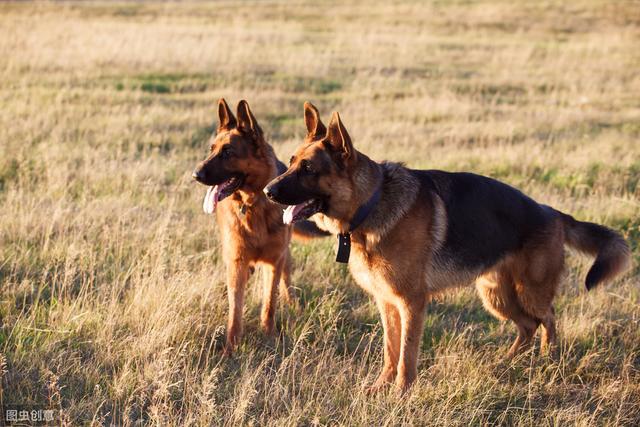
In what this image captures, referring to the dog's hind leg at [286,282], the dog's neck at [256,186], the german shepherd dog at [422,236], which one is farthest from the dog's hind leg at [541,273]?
the dog's neck at [256,186]

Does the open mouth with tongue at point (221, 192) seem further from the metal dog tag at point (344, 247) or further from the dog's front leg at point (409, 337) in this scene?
the dog's front leg at point (409, 337)

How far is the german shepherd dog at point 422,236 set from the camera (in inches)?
152

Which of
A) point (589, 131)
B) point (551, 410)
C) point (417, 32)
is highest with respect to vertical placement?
point (417, 32)

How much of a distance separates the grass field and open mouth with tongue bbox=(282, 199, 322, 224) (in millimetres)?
939

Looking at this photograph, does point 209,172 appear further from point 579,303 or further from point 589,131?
point 589,131

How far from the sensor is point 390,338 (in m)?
4.30

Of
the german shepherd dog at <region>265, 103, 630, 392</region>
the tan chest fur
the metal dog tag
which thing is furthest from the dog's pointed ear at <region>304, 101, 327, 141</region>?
the tan chest fur

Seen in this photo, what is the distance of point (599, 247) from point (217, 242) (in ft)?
11.1

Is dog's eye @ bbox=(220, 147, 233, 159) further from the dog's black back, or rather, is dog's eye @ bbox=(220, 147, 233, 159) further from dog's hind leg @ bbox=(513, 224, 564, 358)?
dog's hind leg @ bbox=(513, 224, 564, 358)

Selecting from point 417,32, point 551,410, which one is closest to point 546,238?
point 551,410

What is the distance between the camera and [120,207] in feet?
21.6

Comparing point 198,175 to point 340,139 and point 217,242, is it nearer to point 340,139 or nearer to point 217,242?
point 340,139

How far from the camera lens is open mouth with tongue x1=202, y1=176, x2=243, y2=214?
4.77 m

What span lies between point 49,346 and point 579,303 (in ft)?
13.3
